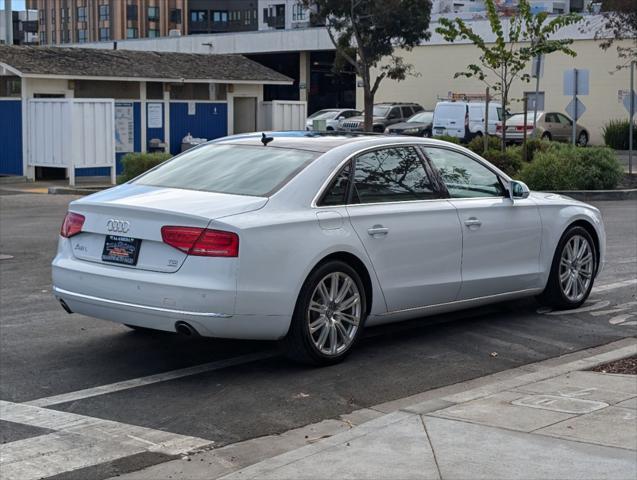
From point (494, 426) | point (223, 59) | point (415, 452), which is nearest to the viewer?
point (415, 452)

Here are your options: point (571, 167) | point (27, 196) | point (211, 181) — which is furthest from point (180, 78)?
point (211, 181)

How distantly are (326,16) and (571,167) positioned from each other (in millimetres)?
22631

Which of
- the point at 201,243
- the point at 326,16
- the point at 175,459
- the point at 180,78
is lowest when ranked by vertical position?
the point at 175,459

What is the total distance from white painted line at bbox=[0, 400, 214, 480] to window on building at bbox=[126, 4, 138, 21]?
12645 cm

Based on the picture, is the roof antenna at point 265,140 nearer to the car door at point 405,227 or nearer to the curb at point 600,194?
the car door at point 405,227

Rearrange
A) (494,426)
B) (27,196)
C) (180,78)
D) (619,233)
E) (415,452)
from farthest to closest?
(180,78) < (27,196) < (619,233) < (494,426) < (415,452)

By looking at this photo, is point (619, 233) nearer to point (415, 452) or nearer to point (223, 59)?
point (415, 452)

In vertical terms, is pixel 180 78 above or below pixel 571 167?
above

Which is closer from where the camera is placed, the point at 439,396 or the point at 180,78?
the point at 439,396

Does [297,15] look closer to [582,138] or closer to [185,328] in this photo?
[582,138]

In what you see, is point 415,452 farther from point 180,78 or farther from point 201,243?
point 180,78

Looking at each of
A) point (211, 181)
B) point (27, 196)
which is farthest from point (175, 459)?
point (27, 196)

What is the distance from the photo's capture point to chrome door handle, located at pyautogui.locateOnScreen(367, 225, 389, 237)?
7.77 m

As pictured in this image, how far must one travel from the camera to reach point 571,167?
23.5 m
